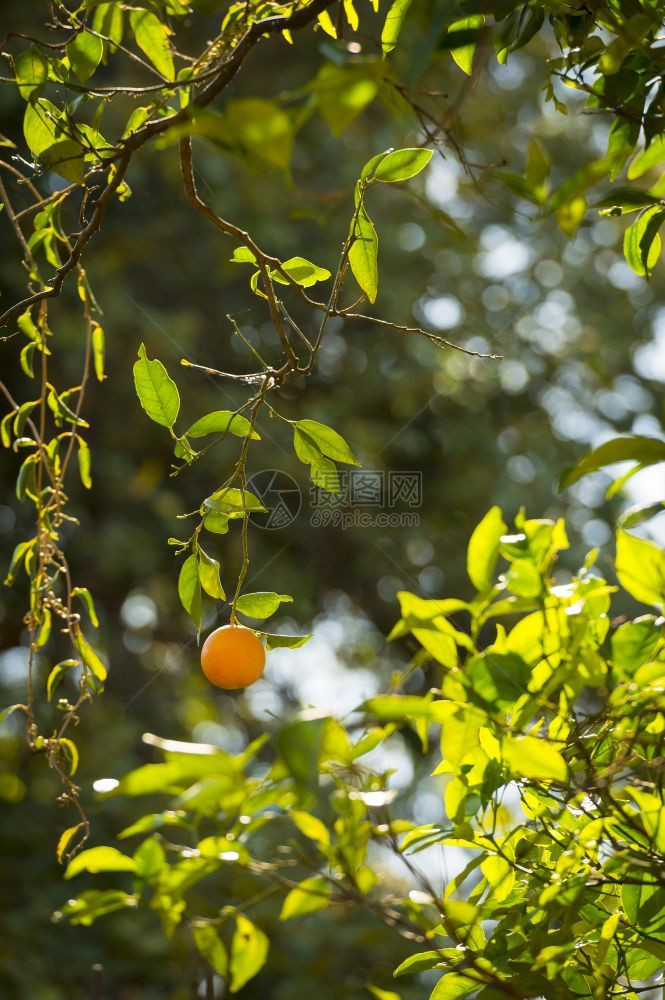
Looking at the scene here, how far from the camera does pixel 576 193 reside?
247mm

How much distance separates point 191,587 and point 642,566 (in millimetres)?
234

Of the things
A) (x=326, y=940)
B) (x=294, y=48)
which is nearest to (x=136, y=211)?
(x=294, y=48)

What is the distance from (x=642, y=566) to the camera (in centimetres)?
27

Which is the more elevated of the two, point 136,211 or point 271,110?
point 271,110

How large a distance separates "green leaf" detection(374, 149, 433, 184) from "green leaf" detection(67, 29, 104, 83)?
156 millimetres

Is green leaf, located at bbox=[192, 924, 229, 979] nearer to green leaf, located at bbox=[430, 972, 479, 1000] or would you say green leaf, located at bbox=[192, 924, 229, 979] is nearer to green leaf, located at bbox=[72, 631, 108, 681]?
green leaf, located at bbox=[430, 972, 479, 1000]

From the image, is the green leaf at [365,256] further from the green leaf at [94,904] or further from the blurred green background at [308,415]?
the blurred green background at [308,415]

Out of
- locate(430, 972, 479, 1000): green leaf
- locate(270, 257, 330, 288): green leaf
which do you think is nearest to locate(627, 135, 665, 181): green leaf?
locate(270, 257, 330, 288): green leaf

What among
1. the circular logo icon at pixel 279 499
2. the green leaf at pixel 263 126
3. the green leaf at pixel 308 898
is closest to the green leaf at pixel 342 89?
the green leaf at pixel 263 126

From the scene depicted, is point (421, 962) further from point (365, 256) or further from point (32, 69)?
point (32, 69)

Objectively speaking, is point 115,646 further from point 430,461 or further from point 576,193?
point 576,193

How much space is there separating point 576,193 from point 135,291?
231 centimetres

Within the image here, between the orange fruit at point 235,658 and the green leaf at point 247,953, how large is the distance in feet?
0.63

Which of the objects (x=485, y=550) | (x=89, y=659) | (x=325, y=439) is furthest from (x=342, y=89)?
(x=89, y=659)
